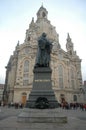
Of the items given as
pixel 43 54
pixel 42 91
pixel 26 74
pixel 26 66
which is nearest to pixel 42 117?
pixel 42 91

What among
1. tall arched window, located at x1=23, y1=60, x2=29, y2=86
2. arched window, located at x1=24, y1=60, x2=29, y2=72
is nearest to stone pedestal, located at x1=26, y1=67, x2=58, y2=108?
tall arched window, located at x1=23, y1=60, x2=29, y2=86

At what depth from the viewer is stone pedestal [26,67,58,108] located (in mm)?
9148

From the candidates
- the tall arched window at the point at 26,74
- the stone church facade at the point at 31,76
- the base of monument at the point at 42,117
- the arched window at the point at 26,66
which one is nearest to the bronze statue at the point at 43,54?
the base of monument at the point at 42,117

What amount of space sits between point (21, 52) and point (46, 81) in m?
41.9

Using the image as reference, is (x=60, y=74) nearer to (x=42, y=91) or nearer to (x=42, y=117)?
(x=42, y=91)

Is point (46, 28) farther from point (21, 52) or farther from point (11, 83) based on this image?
point (11, 83)

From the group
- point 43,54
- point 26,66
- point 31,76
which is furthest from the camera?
point 26,66

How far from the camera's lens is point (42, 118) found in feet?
26.1

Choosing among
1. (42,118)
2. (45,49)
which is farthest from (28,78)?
(42,118)

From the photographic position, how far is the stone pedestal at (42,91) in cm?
915

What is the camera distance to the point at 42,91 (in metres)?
9.54

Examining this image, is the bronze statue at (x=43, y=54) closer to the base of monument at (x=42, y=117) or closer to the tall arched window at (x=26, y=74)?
the base of monument at (x=42, y=117)

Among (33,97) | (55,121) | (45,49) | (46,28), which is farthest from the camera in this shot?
(46,28)

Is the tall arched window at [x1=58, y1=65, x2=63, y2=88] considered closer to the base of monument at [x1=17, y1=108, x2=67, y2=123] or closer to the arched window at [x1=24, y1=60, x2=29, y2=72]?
the arched window at [x1=24, y1=60, x2=29, y2=72]
